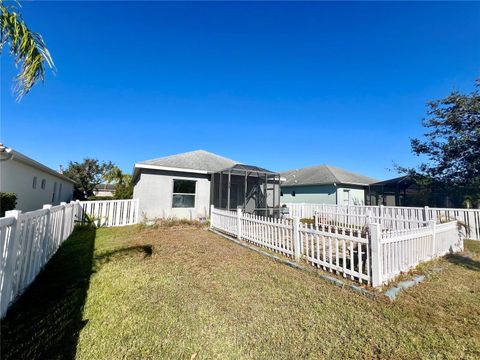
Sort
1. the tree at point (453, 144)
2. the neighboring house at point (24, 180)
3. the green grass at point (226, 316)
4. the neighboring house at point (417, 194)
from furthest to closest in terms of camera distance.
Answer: the neighboring house at point (417, 194)
the tree at point (453, 144)
the neighboring house at point (24, 180)
the green grass at point (226, 316)

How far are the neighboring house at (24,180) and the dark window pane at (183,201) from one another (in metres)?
6.24

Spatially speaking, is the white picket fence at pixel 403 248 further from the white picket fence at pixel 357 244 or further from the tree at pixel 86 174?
the tree at pixel 86 174

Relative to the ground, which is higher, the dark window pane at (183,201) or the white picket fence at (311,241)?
the dark window pane at (183,201)

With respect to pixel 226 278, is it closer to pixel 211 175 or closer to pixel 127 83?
pixel 211 175

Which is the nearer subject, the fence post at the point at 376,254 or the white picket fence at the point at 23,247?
the white picket fence at the point at 23,247

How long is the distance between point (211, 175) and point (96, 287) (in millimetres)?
9116

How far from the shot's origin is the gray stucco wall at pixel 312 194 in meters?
19.3

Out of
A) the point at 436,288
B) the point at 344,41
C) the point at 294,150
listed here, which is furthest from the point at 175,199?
the point at 294,150

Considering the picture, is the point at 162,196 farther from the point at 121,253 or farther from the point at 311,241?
the point at 311,241

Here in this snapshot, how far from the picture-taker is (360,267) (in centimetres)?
407

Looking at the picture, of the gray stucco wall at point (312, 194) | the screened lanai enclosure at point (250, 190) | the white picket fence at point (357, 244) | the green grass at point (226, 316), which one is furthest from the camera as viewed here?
the gray stucco wall at point (312, 194)

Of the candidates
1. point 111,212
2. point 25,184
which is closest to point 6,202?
point 25,184

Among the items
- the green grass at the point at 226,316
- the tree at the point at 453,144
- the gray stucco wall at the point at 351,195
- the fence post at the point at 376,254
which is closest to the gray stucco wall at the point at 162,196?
the green grass at the point at 226,316

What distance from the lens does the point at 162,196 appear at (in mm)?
11305
